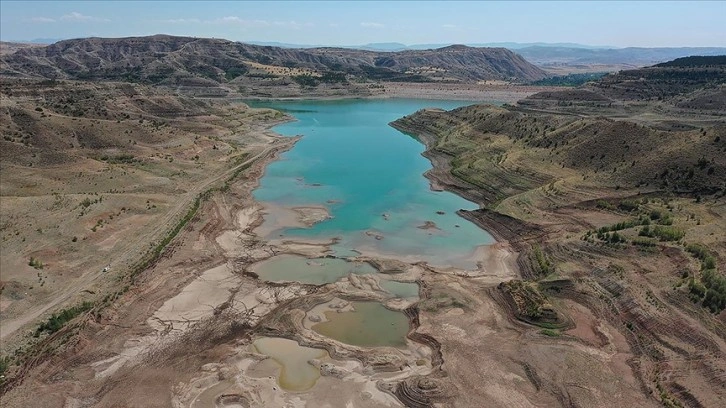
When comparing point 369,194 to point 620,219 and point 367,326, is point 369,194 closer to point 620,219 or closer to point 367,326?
point 620,219

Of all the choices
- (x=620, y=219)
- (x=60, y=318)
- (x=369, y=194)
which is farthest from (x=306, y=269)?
(x=620, y=219)

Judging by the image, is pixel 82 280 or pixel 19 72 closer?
pixel 82 280

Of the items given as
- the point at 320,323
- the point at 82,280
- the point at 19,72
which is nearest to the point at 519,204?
the point at 320,323

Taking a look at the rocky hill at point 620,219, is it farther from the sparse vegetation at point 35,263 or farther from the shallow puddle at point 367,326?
the sparse vegetation at point 35,263

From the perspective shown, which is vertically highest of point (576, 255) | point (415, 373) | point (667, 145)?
point (667, 145)

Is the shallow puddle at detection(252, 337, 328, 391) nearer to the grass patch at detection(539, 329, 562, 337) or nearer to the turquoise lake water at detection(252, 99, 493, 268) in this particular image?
the turquoise lake water at detection(252, 99, 493, 268)

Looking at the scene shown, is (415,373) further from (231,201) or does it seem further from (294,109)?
(294,109)
